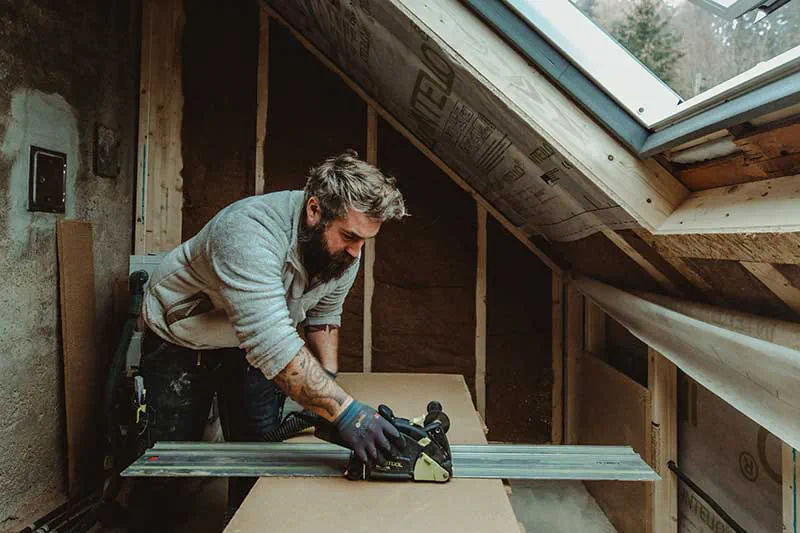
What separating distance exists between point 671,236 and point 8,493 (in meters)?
2.17

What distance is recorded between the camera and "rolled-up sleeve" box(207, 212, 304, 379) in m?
1.20

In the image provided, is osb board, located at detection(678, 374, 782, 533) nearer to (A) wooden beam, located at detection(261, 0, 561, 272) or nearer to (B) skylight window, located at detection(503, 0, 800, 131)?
(B) skylight window, located at detection(503, 0, 800, 131)

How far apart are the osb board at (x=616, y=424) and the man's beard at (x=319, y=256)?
119 cm

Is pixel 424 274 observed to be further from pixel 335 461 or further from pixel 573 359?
pixel 335 461

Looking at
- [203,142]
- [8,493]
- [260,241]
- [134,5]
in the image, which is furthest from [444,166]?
[8,493]

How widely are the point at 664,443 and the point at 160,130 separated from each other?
2.54 metres

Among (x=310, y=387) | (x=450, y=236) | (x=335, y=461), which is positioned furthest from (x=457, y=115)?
(x=335, y=461)

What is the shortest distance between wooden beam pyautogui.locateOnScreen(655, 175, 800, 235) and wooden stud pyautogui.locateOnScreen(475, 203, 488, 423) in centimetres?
136

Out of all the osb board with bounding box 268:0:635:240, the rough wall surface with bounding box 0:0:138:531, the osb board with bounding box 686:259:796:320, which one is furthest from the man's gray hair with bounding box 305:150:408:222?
the rough wall surface with bounding box 0:0:138:531

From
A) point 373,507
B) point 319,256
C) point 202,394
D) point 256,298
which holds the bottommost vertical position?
point 373,507


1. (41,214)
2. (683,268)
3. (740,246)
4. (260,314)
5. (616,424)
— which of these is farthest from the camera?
A: (616,424)

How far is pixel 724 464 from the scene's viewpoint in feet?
4.74

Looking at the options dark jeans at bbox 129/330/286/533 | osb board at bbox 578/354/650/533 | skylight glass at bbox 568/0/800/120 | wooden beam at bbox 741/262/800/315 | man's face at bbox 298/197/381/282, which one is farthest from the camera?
osb board at bbox 578/354/650/533

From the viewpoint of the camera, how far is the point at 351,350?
2.57m
